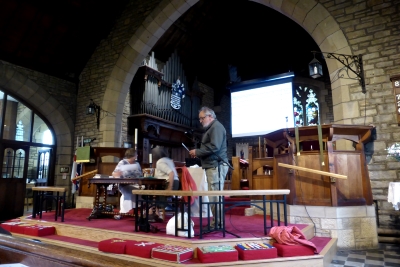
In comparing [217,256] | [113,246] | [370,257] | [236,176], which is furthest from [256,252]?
[236,176]

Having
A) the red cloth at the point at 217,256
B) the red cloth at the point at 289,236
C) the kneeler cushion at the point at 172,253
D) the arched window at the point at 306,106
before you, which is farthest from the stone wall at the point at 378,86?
the arched window at the point at 306,106

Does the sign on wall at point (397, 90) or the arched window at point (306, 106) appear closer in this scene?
the sign on wall at point (397, 90)

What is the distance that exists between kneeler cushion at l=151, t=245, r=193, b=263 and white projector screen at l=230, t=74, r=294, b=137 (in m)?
7.13

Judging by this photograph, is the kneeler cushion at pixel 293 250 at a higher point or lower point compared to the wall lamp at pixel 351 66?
lower

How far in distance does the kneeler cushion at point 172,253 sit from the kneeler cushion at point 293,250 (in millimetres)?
903

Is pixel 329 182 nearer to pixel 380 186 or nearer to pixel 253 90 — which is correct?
pixel 380 186

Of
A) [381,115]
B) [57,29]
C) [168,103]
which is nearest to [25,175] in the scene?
[57,29]

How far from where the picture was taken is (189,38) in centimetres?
1028

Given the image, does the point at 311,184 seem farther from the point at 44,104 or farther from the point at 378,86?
the point at 44,104

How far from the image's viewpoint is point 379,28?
4.91 metres

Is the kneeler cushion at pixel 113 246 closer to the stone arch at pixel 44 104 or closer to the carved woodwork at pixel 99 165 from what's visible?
the carved woodwork at pixel 99 165

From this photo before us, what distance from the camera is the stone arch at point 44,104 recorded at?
691 cm

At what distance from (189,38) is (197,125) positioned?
3.09 metres

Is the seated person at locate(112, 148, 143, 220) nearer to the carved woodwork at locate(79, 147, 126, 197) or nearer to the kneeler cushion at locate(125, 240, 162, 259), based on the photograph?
the kneeler cushion at locate(125, 240, 162, 259)
